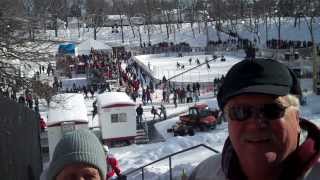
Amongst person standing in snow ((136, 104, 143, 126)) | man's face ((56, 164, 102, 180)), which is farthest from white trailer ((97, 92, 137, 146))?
man's face ((56, 164, 102, 180))

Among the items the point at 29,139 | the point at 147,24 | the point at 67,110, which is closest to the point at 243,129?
the point at 29,139

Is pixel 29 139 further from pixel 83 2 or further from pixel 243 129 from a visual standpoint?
pixel 83 2

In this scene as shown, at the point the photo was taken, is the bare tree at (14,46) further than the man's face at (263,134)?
Yes

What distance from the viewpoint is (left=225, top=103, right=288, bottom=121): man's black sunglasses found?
1769 millimetres

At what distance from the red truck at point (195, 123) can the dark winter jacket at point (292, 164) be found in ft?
65.4

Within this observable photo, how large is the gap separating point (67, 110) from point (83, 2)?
86179 mm

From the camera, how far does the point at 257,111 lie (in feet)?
5.91

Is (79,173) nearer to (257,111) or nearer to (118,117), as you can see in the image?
(257,111)

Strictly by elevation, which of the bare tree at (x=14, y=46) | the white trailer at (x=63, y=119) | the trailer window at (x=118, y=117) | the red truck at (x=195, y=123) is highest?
the bare tree at (x=14, y=46)

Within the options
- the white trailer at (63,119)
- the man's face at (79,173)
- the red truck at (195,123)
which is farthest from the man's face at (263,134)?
the red truck at (195,123)

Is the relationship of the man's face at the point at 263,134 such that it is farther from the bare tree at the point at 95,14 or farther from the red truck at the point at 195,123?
the bare tree at the point at 95,14

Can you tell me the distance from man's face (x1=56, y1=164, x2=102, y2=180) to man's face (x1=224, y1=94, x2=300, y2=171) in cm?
69

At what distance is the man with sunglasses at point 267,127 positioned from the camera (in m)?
1.74

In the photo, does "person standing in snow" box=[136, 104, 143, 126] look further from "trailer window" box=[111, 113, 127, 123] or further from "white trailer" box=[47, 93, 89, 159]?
"white trailer" box=[47, 93, 89, 159]
